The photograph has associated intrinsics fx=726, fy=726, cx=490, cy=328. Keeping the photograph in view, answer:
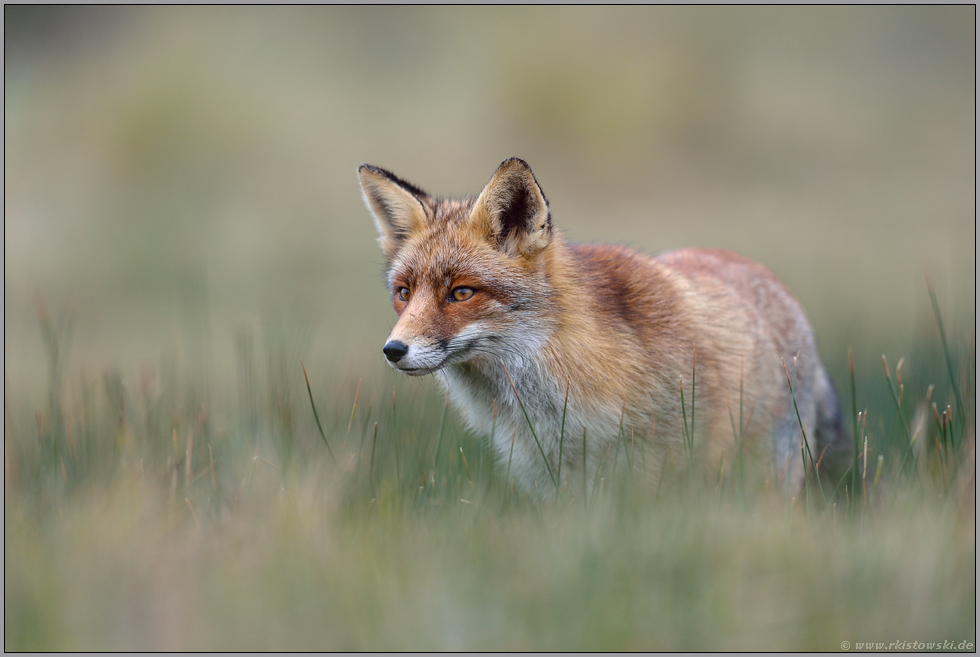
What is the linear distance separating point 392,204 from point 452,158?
494 inches

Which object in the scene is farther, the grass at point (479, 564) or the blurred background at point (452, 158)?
the blurred background at point (452, 158)

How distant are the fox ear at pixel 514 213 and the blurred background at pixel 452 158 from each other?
12.7ft

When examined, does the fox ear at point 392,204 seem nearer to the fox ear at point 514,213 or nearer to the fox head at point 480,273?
the fox head at point 480,273

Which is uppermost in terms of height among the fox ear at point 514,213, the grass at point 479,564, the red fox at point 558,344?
the fox ear at point 514,213

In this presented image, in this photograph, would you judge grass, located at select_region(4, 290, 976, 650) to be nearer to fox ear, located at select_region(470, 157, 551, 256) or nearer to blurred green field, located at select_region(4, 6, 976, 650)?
blurred green field, located at select_region(4, 6, 976, 650)

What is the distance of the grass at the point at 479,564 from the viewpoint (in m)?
2.67

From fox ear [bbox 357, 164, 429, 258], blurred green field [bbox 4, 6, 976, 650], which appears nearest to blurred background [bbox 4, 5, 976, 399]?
blurred green field [bbox 4, 6, 976, 650]

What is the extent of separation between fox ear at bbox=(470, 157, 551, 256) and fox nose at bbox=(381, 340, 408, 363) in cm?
101

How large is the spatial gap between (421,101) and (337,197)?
4.65m

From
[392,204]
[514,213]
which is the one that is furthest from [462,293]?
[392,204]

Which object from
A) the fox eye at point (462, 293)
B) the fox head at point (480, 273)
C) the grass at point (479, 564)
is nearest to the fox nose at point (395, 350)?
the fox head at point (480, 273)

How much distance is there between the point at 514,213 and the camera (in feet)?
14.3

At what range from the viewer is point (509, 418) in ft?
14.8

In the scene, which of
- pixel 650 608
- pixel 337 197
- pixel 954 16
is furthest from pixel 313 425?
pixel 954 16
